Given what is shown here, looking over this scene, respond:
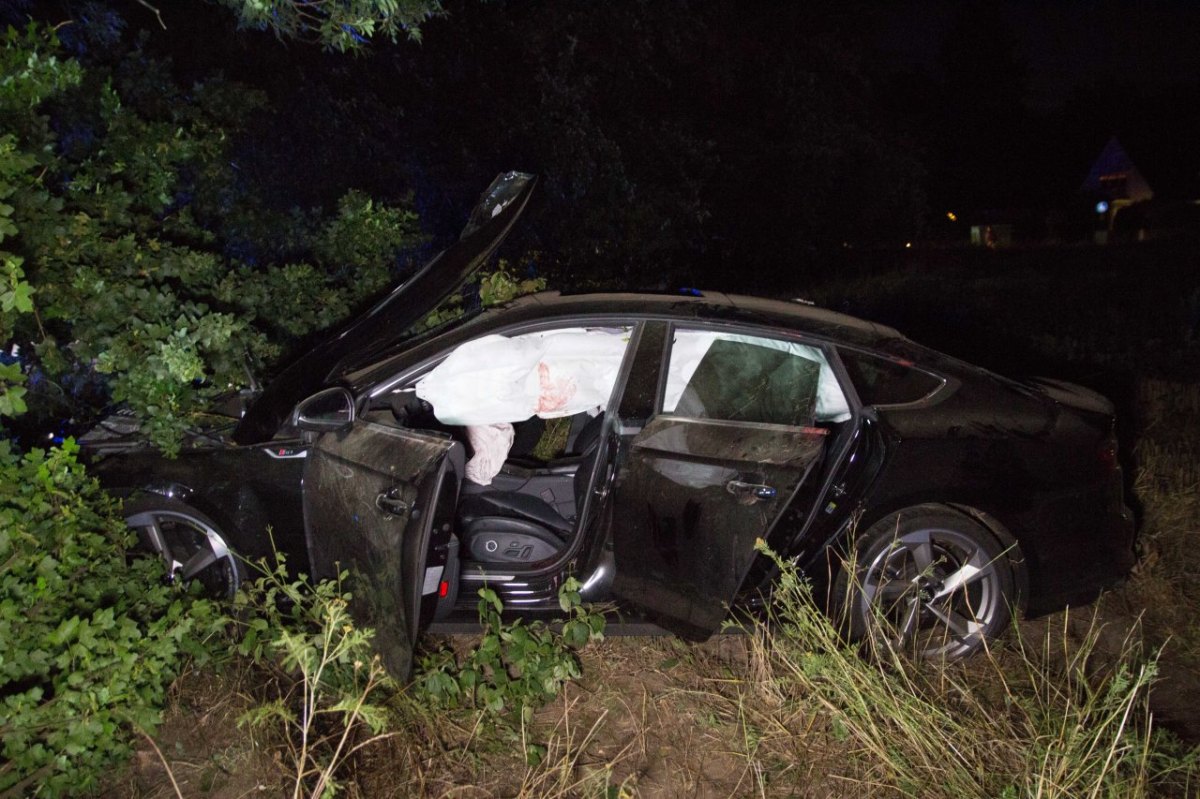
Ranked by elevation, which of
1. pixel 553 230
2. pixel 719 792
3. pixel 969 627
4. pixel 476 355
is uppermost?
pixel 553 230

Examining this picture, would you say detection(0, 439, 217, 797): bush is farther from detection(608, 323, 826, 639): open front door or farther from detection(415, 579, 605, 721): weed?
detection(608, 323, 826, 639): open front door

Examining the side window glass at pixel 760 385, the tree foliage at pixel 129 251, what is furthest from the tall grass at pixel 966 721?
the tree foliage at pixel 129 251

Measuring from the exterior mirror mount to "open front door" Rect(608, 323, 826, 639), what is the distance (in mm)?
1052

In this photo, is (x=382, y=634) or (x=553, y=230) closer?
(x=382, y=634)

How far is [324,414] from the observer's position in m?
3.33

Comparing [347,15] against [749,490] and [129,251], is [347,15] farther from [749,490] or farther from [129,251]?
[749,490]

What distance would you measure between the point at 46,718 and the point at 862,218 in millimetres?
17194

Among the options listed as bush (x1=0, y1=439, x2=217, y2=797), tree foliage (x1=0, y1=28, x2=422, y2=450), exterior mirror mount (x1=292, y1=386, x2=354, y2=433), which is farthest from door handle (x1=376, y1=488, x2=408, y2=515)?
tree foliage (x1=0, y1=28, x2=422, y2=450)

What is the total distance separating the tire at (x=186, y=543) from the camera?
3471 millimetres

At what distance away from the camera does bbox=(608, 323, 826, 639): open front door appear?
3146 mm

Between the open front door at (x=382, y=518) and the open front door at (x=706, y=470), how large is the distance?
0.71 metres

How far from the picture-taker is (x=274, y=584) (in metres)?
3.51

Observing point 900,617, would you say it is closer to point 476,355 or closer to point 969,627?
point 969,627

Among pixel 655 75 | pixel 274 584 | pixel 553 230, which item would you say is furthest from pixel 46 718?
pixel 655 75
